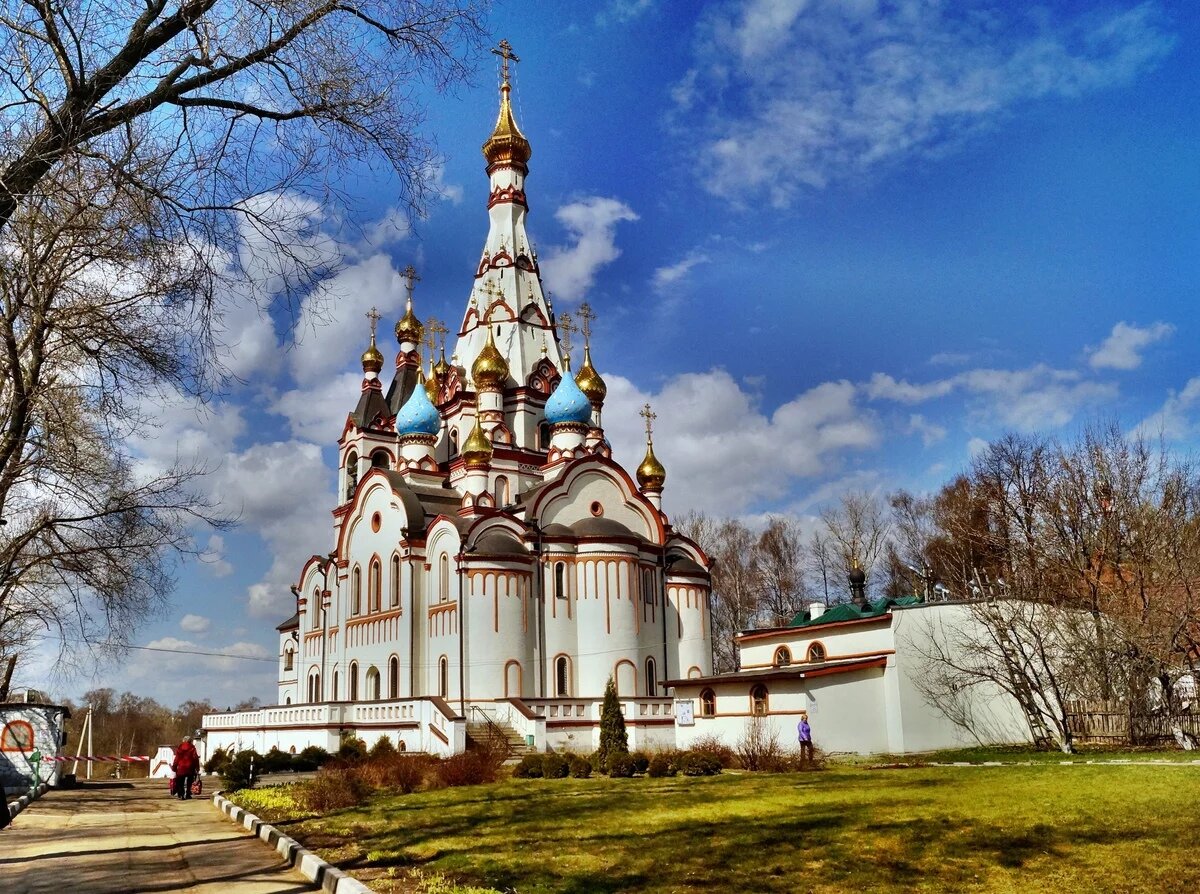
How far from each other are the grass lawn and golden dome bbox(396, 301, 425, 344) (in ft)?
110

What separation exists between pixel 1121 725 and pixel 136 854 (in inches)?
887

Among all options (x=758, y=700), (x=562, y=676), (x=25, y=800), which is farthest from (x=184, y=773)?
(x=562, y=676)

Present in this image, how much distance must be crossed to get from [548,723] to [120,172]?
81.8 feet

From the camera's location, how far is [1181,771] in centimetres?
1577

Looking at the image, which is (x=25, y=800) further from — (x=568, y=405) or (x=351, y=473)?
(x=351, y=473)

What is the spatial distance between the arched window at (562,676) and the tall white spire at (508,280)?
1281 centimetres

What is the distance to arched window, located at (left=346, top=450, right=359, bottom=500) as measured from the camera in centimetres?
4553

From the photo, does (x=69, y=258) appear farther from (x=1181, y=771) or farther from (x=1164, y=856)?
(x=1181, y=771)

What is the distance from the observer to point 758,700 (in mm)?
26359

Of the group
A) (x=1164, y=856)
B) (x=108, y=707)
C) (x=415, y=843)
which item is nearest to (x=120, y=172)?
(x=415, y=843)

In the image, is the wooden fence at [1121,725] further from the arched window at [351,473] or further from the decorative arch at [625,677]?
the arched window at [351,473]

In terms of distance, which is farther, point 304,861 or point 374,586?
point 374,586

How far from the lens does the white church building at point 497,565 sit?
103ft

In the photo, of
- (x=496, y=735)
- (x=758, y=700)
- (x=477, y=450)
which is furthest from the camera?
(x=477, y=450)
